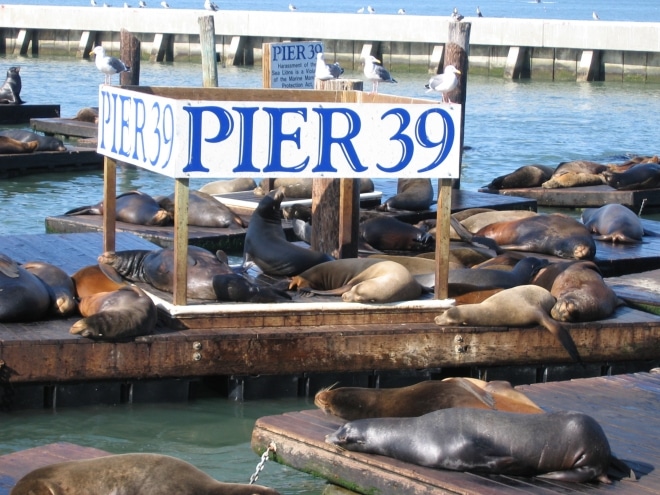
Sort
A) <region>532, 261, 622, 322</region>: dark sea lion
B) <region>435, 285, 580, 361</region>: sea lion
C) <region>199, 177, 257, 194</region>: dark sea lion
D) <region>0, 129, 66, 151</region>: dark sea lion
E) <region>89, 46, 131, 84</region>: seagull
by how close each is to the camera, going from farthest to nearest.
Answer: <region>89, 46, 131, 84</region>: seagull < <region>0, 129, 66, 151</region>: dark sea lion < <region>199, 177, 257, 194</region>: dark sea lion < <region>532, 261, 622, 322</region>: dark sea lion < <region>435, 285, 580, 361</region>: sea lion

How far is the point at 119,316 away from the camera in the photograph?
6371mm

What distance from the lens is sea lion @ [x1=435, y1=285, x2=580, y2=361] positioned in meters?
6.91

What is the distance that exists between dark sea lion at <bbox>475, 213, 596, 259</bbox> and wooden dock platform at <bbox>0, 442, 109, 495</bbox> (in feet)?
17.5

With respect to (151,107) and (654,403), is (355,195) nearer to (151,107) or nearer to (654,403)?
(151,107)

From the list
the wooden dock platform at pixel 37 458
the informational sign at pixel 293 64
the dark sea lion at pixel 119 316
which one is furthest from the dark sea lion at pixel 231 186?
the wooden dock platform at pixel 37 458

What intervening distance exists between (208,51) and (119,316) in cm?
945

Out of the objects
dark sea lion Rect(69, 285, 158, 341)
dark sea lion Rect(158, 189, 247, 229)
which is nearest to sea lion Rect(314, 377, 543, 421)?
dark sea lion Rect(69, 285, 158, 341)

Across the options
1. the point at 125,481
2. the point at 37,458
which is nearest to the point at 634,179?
the point at 37,458

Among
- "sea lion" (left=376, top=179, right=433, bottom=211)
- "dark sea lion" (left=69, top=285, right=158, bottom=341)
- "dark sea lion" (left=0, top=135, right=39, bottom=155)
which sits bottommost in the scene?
"dark sea lion" (left=0, top=135, right=39, bottom=155)

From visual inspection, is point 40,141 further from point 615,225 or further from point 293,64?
point 615,225

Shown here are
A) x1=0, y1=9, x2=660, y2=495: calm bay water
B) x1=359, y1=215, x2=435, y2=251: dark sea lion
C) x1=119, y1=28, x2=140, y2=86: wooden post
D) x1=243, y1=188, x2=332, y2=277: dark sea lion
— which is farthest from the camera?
x1=119, y1=28, x2=140, y2=86: wooden post

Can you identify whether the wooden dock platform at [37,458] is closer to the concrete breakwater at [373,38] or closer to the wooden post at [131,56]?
the wooden post at [131,56]

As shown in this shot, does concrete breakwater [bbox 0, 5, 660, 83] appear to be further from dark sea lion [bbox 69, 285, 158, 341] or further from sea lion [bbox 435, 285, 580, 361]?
dark sea lion [bbox 69, 285, 158, 341]

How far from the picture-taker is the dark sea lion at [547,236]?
9.22 metres
